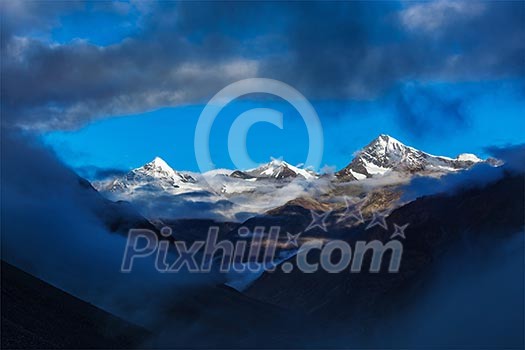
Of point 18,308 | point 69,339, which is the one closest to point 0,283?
point 18,308

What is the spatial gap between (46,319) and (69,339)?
8.37 metres

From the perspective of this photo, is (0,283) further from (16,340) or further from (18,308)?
(16,340)

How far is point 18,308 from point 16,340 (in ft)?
90.3

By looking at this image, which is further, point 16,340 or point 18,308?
point 18,308

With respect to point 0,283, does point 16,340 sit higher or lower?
lower

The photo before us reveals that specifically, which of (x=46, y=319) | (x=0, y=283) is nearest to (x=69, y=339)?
(x=46, y=319)

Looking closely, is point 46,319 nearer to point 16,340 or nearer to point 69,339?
point 69,339

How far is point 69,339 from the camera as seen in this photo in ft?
649

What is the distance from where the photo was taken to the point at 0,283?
653ft

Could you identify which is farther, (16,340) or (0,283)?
(0,283)

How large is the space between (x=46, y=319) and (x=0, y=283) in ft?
52.3

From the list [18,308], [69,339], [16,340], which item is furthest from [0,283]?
[16,340]

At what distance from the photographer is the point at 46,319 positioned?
198750 millimetres

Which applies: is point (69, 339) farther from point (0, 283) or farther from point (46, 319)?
point (0, 283)
